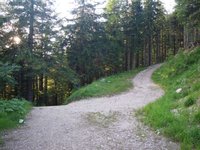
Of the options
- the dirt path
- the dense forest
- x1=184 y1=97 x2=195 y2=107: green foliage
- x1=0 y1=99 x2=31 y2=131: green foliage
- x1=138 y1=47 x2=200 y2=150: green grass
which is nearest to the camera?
x1=138 y1=47 x2=200 y2=150: green grass

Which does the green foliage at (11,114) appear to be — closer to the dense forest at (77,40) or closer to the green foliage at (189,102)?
the dense forest at (77,40)

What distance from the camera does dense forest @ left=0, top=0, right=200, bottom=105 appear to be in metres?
24.1

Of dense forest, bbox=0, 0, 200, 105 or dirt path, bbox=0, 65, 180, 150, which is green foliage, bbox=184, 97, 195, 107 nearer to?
dirt path, bbox=0, 65, 180, 150

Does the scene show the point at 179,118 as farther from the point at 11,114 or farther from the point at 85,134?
the point at 11,114

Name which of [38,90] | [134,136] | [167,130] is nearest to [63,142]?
[134,136]

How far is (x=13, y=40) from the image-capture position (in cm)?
2511

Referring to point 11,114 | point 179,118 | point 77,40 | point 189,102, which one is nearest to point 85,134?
point 179,118

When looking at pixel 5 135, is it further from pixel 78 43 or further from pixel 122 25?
pixel 122 25

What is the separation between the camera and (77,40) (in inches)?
1318

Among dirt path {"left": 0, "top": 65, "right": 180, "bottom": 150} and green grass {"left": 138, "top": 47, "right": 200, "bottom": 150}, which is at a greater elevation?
green grass {"left": 138, "top": 47, "right": 200, "bottom": 150}

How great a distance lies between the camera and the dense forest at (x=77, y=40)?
79.2 feet

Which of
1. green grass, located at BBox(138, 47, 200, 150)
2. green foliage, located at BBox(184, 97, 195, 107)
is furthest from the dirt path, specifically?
green foliage, located at BBox(184, 97, 195, 107)

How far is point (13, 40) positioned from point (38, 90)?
1184 cm

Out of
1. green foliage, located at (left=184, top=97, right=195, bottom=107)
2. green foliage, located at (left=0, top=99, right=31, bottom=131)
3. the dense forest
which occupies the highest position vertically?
the dense forest
